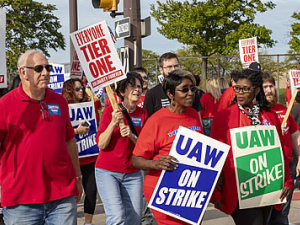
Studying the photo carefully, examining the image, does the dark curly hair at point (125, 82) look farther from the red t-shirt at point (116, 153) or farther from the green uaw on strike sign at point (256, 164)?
the green uaw on strike sign at point (256, 164)

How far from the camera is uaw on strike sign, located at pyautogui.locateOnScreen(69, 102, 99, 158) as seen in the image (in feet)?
23.1

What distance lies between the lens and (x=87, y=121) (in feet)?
24.2

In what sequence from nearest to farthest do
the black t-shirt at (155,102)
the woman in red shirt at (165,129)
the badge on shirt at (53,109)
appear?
the badge on shirt at (53,109)
the woman in red shirt at (165,129)
the black t-shirt at (155,102)

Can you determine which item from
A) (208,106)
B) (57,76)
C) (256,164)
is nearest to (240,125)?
(256,164)

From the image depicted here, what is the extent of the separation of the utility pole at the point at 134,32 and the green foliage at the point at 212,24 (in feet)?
72.8

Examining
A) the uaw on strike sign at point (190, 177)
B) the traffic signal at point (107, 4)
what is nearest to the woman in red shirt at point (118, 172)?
the uaw on strike sign at point (190, 177)

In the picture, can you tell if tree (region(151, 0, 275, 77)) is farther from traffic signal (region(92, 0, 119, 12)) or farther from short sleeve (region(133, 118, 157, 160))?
short sleeve (region(133, 118, 157, 160))

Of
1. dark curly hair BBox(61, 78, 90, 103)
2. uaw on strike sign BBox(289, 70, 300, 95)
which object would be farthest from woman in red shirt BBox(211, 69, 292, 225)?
uaw on strike sign BBox(289, 70, 300, 95)

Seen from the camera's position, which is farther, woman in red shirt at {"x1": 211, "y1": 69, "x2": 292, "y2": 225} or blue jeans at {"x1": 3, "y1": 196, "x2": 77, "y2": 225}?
woman in red shirt at {"x1": 211, "y1": 69, "x2": 292, "y2": 225}

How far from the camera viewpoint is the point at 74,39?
545cm

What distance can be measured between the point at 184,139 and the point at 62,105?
94 centimetres

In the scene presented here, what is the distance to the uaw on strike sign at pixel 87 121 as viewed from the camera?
7035 millimetres

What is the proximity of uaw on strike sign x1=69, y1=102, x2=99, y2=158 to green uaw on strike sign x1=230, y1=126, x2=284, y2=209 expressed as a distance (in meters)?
3.17

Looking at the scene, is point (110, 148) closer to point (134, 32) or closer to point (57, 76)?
point (134, 32)
